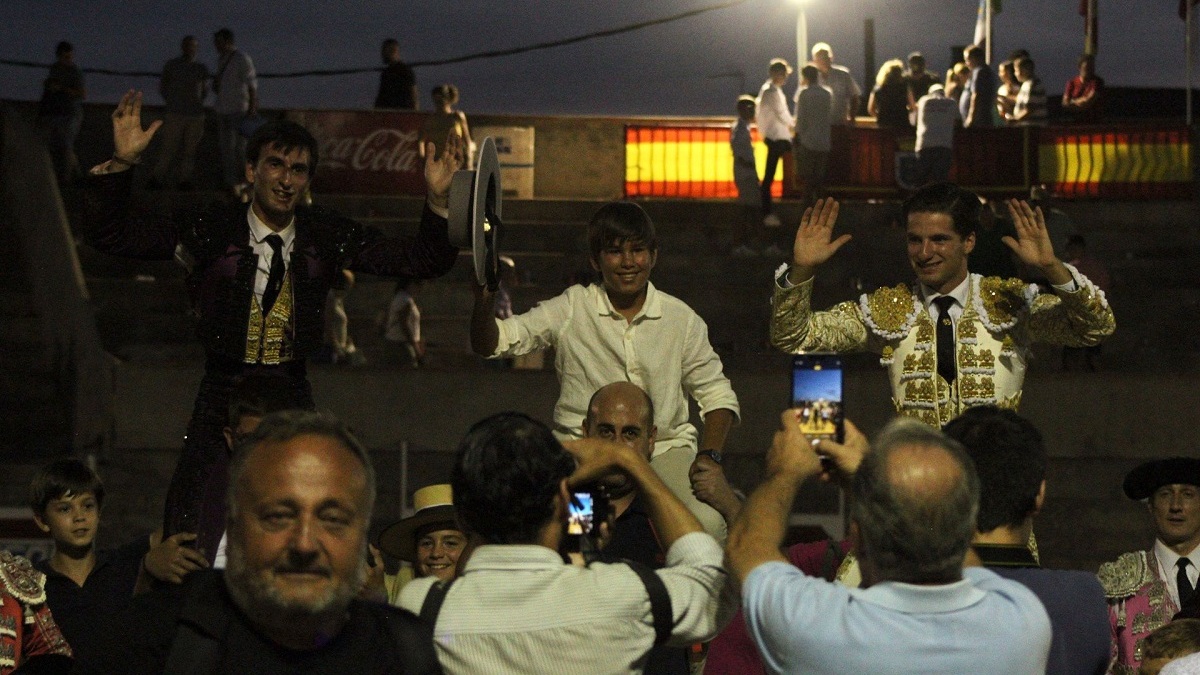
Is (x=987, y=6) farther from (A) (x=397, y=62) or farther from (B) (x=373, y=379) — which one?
(B) (x=373, y=379)

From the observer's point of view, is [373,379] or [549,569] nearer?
[549,569]

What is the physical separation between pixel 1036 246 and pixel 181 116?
50.0ft

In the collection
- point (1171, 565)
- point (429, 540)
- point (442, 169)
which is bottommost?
point (1171, 565)

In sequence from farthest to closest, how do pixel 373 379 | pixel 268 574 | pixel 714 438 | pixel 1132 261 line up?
pixel 1132 261 → pixel 373 379 → pixel 714 438 → pixel 268 574

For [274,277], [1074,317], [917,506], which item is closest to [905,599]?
[917,506]

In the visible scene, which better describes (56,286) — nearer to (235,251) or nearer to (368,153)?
(368,153)

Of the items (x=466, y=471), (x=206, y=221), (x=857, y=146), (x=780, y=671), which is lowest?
(x=780, y=671)

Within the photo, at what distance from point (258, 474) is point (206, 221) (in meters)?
2.71

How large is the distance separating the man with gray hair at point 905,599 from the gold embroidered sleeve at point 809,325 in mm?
2359

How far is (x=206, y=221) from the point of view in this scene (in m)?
6.82

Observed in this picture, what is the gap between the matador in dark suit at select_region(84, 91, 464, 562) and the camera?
6.66 m

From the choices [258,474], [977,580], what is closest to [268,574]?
[258,474]

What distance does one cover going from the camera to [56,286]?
52.0ft

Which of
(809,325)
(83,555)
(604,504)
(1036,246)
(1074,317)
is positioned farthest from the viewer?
(83,555)
